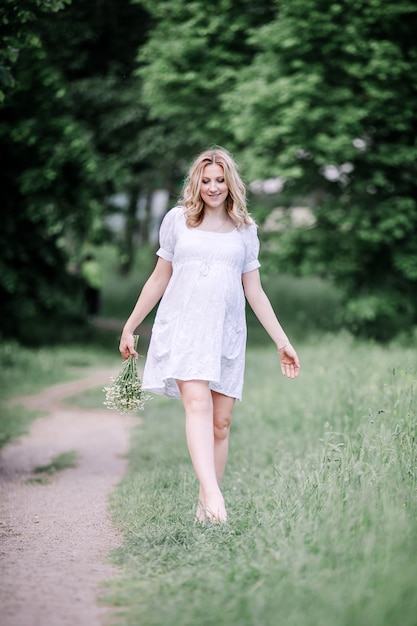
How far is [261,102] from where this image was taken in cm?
1291

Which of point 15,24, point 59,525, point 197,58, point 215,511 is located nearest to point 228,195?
point 215,511

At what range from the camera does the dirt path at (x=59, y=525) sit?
10.2 ft

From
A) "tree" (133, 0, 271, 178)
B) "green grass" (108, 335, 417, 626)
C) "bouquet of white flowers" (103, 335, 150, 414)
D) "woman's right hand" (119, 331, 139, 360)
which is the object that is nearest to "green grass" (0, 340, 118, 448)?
"green grass" (108, 335, 417, 626)

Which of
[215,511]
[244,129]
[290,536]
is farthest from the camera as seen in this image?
[244,129]

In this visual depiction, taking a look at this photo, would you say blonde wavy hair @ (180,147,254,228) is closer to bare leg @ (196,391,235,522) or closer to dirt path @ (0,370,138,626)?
bare leg @ (196,391,235,522)

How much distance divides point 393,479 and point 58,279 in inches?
488

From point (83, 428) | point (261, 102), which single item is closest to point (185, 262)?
point (83, 428)

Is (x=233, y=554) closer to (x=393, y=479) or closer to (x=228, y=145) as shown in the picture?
(x=393, y=479)

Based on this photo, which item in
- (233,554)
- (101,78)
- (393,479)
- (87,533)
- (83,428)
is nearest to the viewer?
(233,554)

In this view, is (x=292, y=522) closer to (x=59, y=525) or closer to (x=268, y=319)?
(x=268, y=319)

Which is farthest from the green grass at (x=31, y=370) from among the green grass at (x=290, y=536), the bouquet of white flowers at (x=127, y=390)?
the bouquet of white flowers at (x=127, y=390)

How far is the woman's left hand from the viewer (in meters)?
4.59

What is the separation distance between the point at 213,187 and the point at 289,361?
1.21 metres

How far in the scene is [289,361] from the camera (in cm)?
464
